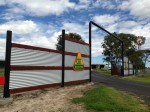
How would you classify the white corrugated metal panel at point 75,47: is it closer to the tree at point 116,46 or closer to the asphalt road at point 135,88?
the asphalt road at point 135,88

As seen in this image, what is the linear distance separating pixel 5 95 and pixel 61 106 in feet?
9.34

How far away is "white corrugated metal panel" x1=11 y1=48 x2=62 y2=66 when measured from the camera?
1205 centimetres

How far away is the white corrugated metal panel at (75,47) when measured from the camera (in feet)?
57.3

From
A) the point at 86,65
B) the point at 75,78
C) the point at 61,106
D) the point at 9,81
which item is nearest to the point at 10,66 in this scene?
the point at 9,81

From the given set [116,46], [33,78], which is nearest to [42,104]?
[33,78]

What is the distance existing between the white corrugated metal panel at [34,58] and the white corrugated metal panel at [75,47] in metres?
1.42

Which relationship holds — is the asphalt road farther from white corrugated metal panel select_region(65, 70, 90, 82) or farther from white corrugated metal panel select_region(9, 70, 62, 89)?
white corrugated metal panel select_region(9, 70, 62, 89)

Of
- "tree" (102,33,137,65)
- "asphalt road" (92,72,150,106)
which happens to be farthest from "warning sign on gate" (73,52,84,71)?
"tree" (102,33,137,65)

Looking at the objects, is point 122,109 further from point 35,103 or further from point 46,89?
point 46,89

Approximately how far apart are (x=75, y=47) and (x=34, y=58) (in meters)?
5.73

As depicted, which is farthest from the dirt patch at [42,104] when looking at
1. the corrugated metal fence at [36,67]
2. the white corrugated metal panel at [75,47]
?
the white corrugated metal panel at [75,47]

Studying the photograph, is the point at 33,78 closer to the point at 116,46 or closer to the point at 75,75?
the point at 75,75

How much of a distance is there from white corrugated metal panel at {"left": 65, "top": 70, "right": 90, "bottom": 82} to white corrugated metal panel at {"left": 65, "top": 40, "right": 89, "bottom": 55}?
4.81 ft

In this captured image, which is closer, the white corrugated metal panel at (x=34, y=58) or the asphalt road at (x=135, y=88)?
the white corrugated metal panel at (x=34, y=58)
